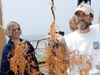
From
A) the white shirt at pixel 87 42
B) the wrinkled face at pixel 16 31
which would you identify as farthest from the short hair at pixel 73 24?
the wrinkled face at pixel 16 31

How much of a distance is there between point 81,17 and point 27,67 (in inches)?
25.9

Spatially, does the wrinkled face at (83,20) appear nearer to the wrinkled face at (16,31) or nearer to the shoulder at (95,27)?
the shoulder at (95,27)

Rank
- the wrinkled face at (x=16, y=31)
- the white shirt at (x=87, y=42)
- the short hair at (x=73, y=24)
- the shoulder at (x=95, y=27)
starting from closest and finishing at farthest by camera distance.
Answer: the white shirt at (x=87, y=42) < the shoulder at (x=95, y=27) < the short hair at (x=73, y=24) < the wrinkled face at (x=16, y=31)

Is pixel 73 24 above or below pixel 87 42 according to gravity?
above

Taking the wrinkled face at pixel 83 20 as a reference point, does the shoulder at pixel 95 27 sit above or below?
below

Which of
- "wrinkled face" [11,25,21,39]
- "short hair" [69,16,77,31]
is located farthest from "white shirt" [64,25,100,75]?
"wrinkled face" [11,25,21,39]

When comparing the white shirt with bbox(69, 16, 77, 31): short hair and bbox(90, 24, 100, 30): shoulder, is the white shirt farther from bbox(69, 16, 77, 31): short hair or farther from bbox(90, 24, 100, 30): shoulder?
bbox(69, 16, 77, 31): short hair

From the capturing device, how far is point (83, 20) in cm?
185

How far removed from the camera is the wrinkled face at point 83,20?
72.9 inches

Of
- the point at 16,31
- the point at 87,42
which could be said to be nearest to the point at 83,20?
the point at 87,42

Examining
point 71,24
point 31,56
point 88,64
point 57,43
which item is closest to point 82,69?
point 88,64

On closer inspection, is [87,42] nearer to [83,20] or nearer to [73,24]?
[83,20]

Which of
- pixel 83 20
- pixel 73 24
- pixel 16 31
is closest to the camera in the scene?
pixel 83 20

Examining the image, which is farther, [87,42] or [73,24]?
[73,24]
